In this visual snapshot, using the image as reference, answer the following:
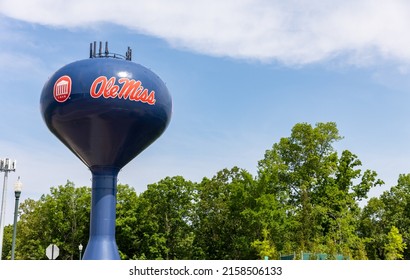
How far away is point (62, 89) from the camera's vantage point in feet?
87.5

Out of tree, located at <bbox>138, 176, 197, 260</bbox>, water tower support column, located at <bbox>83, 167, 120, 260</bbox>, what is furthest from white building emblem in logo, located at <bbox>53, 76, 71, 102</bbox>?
tree, located at <bbox>138, 176, 197, 260</bbox>

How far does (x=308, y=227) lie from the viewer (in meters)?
47.3

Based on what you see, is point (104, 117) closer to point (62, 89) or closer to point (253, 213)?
point (62, 89)

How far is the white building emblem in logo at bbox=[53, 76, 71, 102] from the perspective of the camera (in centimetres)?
2644

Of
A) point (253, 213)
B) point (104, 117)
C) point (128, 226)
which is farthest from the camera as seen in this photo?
point (128, 226)

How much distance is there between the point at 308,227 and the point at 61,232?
83.2 ft

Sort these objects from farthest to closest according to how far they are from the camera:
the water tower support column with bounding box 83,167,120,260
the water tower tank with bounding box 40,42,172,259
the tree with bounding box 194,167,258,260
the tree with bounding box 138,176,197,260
→ the tree with bounding box 138,176,197,260 → the tree with bounding box 194,167,258,260 → the water tower support column with bounding box 83,167,120,260 → the water tower tank with bounding box 40,42,172,259

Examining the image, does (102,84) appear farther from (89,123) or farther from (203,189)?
(203,189)

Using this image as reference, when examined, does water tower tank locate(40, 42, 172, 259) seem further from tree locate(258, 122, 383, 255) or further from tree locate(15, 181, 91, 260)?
tree locate(15, 181, 91, 260)

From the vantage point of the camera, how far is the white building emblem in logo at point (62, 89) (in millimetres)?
26438

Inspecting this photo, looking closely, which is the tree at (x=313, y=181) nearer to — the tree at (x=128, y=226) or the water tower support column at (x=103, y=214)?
the tree at (x=128, y=226)

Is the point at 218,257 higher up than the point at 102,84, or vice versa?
the point at 102,84

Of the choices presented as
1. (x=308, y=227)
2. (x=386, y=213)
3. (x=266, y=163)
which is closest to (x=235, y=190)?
(x=266, y=163)

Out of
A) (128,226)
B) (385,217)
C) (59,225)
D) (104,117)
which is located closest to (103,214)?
(104,117)
